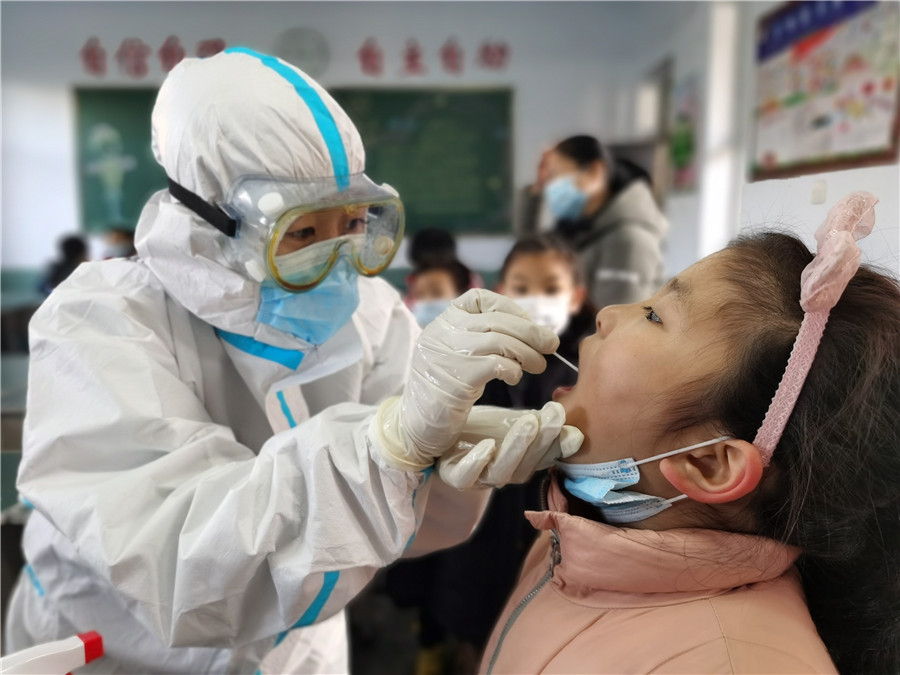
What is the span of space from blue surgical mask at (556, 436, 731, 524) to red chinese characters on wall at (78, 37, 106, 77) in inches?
218

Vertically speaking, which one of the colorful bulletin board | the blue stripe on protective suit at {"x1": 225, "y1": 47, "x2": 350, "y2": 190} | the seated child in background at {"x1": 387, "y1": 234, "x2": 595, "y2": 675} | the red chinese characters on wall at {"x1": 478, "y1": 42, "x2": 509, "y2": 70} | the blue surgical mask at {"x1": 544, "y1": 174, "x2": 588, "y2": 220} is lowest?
the seated child in background at {"x1": 387, "y1": 234, "x2": 595, "y2": 675}

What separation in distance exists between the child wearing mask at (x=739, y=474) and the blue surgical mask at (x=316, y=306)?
453 millimetres

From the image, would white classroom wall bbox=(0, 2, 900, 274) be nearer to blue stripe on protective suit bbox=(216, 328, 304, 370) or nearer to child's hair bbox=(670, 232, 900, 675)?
blue stripe on protective suit bbox=(216, 328, 304, 370)

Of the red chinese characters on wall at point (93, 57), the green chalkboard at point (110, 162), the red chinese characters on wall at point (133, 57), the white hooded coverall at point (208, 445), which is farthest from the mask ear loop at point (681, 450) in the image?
the red chinese characters on wall at point (93, 57)

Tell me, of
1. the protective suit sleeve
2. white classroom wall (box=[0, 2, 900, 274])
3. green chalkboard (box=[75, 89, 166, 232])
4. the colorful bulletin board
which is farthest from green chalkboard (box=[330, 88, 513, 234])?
the protective suit sleeve

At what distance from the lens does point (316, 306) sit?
3.68ft

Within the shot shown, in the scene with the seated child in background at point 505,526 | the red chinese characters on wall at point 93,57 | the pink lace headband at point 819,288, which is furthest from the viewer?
the red chinese characters on wall at point 93,57

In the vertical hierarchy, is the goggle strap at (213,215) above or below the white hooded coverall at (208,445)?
above

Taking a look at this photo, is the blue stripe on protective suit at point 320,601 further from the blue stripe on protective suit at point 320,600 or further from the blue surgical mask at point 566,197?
the blue surgical mask at point 566,197

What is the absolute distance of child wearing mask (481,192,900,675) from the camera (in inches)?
28.4

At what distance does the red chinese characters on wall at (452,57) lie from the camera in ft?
17.8

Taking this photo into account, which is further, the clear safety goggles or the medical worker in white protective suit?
the clear safety goggles

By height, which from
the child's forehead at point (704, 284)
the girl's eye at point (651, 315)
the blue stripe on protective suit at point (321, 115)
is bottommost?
the girl's eye at point (651, 315)

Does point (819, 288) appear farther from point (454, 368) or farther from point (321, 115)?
point (321, 115)
